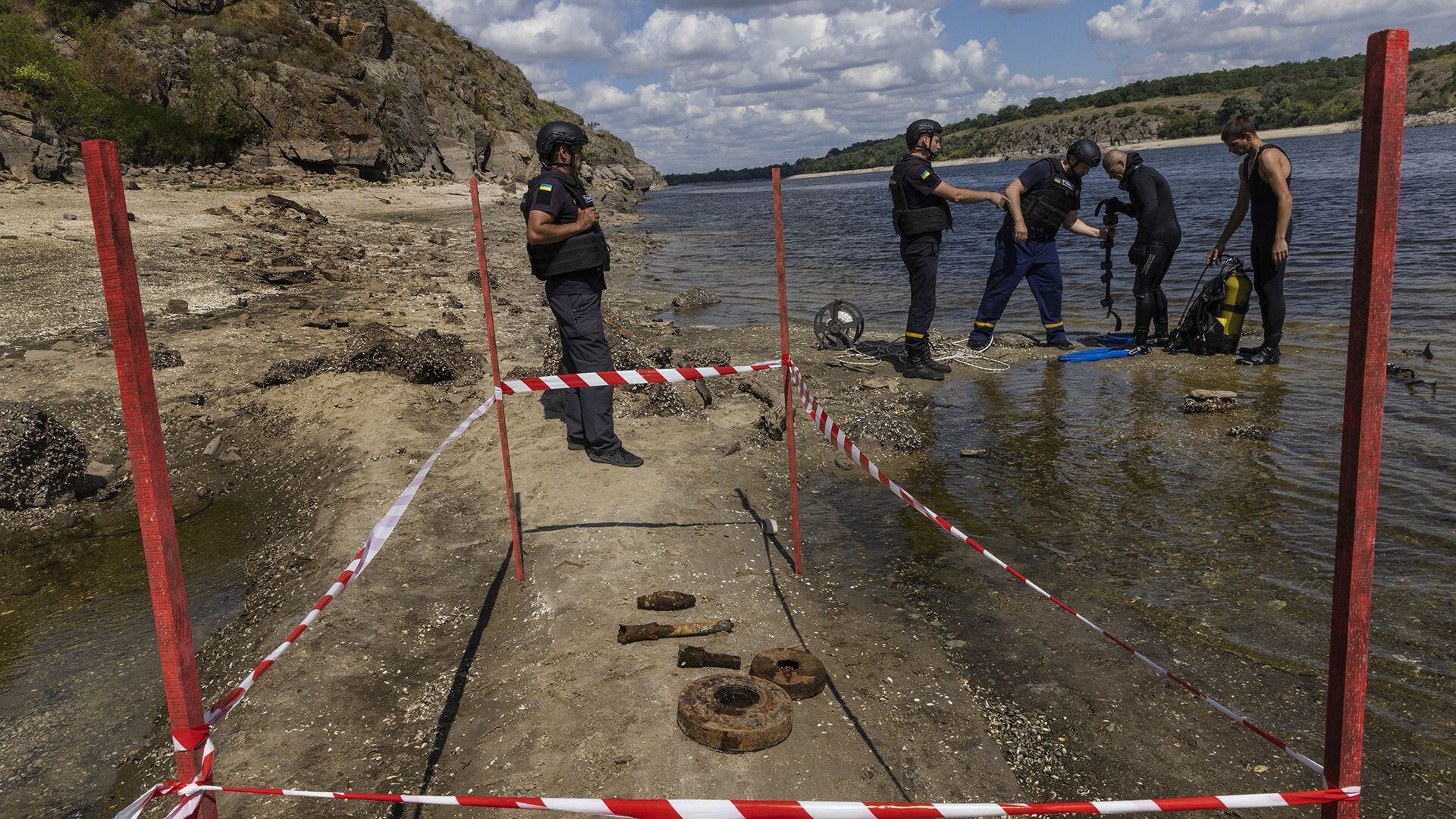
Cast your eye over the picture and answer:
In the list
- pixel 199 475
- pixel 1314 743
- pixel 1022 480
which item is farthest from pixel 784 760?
pixel 199 475

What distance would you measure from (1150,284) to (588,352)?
727 centimetres

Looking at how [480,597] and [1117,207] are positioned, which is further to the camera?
[1117,207]

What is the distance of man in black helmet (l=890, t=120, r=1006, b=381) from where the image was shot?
8.71 meters

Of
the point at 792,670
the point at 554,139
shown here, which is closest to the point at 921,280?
the point at 554,139

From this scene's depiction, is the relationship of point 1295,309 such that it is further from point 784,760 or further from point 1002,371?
point 784,760

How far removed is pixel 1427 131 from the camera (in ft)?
271

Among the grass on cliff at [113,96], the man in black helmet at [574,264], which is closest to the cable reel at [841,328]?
the man in black helmet at [574,264]

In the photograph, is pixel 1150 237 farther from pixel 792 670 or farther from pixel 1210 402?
pixel 792 670

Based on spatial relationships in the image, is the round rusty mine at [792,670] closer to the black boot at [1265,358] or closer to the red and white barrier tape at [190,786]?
the red and white barrier tape at [190,786]

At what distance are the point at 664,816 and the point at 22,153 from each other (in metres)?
26.2

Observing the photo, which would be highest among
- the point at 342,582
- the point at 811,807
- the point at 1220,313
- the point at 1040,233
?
the point at 1040,233

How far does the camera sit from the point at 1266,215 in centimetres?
848

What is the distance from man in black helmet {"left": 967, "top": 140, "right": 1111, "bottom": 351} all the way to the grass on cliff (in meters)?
26.9

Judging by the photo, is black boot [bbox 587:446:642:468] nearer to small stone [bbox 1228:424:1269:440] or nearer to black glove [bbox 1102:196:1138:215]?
small stone [bbox 1228:424:1269:440]
